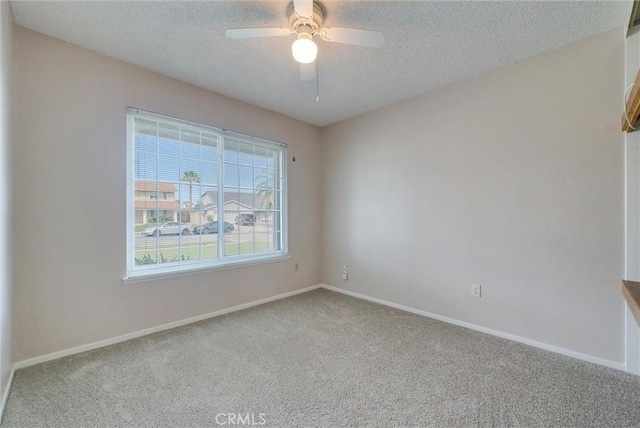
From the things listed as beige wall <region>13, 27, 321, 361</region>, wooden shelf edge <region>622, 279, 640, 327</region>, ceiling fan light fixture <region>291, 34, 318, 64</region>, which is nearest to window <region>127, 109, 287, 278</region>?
beige wall <region>13, 27, 321, 361</region>

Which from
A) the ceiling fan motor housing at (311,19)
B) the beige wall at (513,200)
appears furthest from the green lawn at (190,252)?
the ceiling fan motor housing at (311,19)

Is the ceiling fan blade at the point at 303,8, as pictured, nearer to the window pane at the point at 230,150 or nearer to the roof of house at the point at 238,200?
the window pane at the point at 230,150

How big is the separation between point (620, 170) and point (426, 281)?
6.00 ft

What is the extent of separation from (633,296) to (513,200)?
43.3 inches

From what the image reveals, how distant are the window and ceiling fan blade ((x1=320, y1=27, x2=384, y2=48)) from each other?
73.0 inches

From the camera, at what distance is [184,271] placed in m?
2.86

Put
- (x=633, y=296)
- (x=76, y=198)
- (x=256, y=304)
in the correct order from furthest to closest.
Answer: (x=256, y=304) < (x=76, y=198) < (x=633, y=296)

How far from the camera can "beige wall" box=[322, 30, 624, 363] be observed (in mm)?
2111

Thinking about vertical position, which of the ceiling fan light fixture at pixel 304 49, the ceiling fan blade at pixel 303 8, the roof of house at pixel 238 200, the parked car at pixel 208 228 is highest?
the ceiling fan blade at pixel 303 8

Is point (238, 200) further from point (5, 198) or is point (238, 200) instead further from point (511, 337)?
point (511, 337)

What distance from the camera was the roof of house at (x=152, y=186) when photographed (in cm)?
263

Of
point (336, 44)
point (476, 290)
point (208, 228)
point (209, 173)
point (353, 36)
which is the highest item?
point (336, 44)

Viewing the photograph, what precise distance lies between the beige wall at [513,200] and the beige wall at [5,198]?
325cm

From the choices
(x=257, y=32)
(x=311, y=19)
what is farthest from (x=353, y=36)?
(x=257, y=32)
